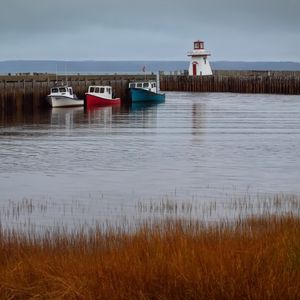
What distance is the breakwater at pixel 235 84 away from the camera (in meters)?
118

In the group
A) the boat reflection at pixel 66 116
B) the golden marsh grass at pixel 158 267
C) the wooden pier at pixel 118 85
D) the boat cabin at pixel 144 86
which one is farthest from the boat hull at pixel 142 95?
the golden marsh grass at pixel 158 267

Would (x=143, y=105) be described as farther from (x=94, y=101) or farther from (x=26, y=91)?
(x=26, y=91)

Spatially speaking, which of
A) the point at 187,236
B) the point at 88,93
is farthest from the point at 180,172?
the point at 88,93

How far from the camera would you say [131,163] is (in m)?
32.0

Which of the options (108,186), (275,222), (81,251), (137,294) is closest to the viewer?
(137,294)

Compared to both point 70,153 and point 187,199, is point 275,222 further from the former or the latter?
point 70,153

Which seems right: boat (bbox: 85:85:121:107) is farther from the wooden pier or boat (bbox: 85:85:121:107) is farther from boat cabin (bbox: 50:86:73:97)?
the wooden pier

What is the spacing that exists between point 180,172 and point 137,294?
18870 mm

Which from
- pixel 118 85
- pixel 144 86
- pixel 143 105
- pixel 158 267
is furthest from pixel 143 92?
pixel 158 267

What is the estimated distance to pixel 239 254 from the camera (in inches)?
439

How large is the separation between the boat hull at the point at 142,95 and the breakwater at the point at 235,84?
33.7 metres

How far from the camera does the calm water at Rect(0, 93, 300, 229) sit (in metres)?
21.8

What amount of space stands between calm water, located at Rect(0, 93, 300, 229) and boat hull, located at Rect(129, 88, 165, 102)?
25206mm

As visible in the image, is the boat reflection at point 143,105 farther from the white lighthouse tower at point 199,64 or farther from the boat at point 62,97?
the white lighthouse tower at point 199,64
